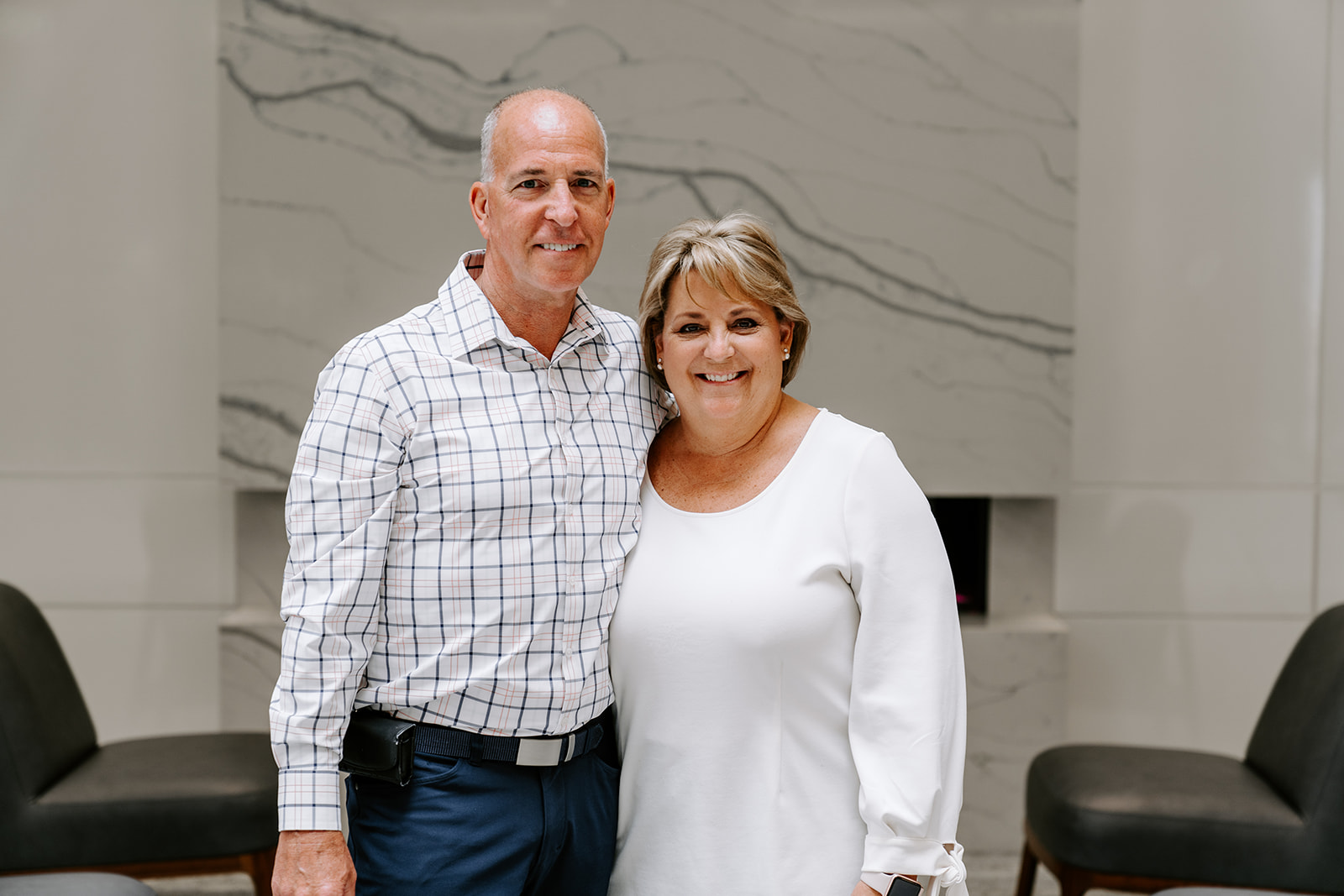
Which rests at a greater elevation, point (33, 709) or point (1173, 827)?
point (33, 709)

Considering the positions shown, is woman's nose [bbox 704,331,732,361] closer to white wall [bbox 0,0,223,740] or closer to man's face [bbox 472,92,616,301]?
man's face [bbox 472,92,616,301]

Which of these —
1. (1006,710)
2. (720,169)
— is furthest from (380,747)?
(1006,710)

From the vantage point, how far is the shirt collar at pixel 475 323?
1526 mm

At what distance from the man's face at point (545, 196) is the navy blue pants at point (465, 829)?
0.70 meters

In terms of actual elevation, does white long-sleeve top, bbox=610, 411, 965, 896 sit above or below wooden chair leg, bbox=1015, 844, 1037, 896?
above

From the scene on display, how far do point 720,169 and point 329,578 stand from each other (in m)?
1.90

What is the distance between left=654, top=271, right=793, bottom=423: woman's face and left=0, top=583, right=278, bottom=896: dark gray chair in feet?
4.97

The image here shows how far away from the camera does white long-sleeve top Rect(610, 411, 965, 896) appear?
1485mm

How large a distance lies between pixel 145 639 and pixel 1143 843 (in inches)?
113

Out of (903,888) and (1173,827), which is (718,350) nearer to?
(903,888)

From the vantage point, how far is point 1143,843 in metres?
2.35

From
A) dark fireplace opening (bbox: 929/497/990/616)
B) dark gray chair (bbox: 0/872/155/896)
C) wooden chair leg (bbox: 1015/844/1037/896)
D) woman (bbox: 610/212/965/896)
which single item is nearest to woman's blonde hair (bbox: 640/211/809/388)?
woman (bbox: 610/212/965/896)

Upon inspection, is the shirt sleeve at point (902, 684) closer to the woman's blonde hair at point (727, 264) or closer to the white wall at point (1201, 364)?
the woman's blonde hair at point (727, 264)

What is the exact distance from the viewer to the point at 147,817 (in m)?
2.35
